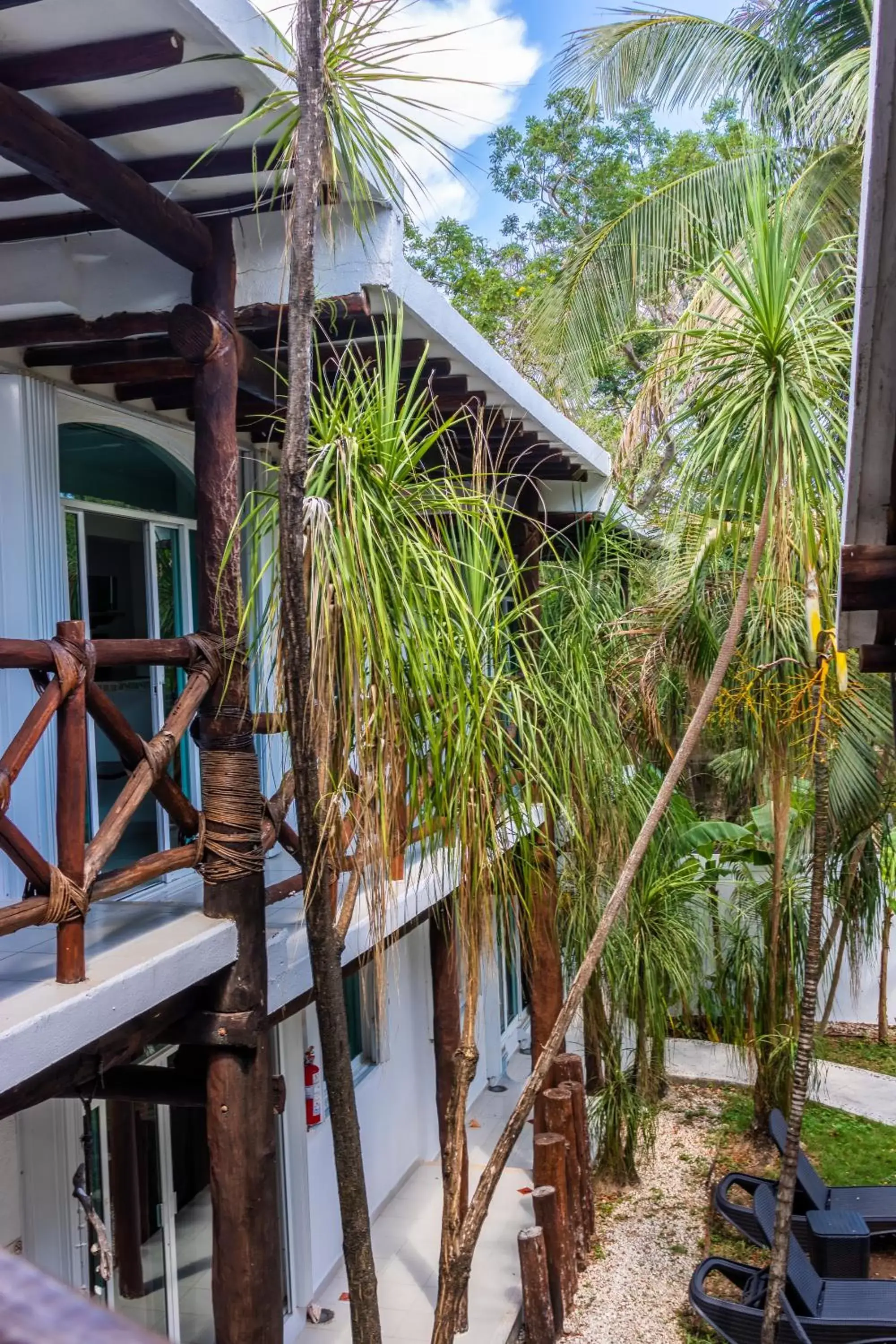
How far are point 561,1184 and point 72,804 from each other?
16.5 ft

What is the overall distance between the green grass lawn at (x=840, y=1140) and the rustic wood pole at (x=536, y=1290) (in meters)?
3.84

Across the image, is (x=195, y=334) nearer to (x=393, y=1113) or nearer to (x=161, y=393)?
(x=161, y=393)

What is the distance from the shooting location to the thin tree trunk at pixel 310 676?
3.15 metres

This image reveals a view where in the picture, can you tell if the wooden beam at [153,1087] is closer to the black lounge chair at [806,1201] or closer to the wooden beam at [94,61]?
the wooden beam at [94,61]

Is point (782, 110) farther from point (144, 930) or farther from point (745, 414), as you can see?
point (144, 930)

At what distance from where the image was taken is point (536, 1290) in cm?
649

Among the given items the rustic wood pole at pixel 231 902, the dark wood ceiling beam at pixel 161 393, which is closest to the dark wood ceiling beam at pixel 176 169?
the rustic wood pole at pixel 231 902

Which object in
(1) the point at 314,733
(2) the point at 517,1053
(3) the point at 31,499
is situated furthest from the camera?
(2) the point at 517,1053

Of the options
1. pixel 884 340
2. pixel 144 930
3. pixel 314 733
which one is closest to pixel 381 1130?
pixel 144 930

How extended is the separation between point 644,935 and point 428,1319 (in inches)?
119

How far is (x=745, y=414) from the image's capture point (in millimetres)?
4609

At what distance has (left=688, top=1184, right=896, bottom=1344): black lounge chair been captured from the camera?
584 cm

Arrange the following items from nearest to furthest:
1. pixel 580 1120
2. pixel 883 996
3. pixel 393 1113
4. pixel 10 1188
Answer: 1. pixel 10 1188
2. pixel 580 1120
3. pixel 393 1113
4. pixel 883 996

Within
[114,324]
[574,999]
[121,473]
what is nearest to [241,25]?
[114,324]
